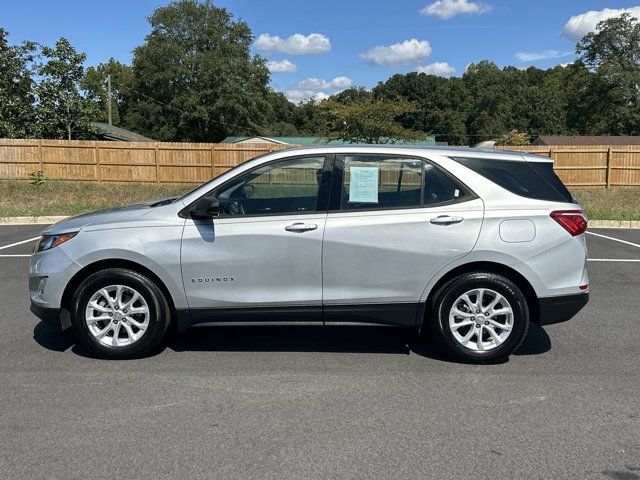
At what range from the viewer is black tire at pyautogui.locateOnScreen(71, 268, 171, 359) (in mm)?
4539

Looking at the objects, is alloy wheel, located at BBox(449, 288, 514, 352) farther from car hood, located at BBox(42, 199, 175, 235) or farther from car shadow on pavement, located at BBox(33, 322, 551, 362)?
car hood, located at BBox(42, 199, 175, 235)

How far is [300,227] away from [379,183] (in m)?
0.74

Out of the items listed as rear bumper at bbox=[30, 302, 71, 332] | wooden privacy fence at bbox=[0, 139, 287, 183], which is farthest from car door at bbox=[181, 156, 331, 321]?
wooden privacy fence at bbox=[0, 139, 287, 183]

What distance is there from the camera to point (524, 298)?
14.9ft

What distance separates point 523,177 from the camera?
4.70 metres

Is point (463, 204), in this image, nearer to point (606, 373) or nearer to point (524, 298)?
point (524, 298)

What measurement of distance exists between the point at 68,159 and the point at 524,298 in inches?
925

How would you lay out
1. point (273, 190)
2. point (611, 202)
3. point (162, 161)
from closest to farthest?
point (273, 190)
point (611, 202)
point (162, 161)

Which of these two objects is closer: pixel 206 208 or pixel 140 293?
pixel 206 208

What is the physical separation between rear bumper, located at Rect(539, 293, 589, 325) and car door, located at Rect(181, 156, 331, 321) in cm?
179

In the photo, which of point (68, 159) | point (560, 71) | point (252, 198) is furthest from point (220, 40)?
point (560, 71)

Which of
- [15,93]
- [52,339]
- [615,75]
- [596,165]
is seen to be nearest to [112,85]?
[15,93]

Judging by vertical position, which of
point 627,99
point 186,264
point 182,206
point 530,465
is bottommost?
point 530,465

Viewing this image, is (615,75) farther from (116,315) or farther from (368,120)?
(116,315)
